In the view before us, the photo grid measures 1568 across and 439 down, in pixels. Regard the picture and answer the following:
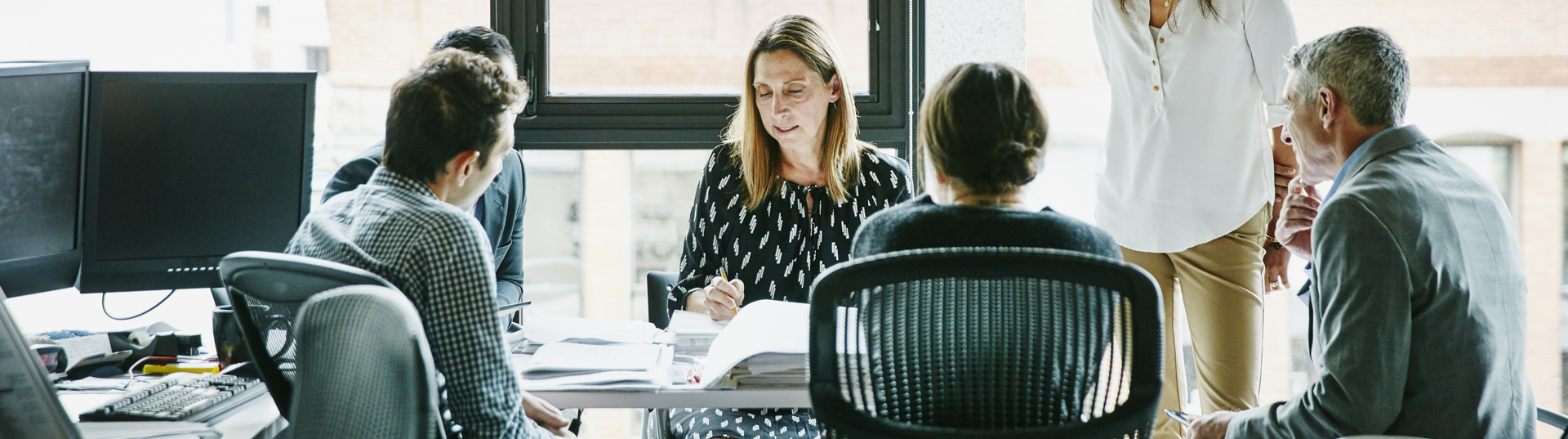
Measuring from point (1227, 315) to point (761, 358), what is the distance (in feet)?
4.09

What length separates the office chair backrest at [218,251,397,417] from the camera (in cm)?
106

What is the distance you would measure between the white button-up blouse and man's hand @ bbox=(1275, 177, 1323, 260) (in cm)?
34

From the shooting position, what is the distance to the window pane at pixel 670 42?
2.84 meters

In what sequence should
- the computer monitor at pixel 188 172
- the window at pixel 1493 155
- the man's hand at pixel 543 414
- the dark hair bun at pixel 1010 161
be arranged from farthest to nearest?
the window at pixel 1493 155 → the computer monitor at pixel 188 172 → the man's hand at pixel 543 414 → the dark hair bun at pixel 1010 161

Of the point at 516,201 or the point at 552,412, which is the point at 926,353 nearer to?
the point at 552,412

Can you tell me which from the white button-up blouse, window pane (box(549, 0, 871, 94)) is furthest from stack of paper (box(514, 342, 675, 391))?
window pane (box(549, 0, 871, 94))

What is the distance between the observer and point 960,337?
1062 mm

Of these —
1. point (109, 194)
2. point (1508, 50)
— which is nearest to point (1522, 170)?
point (1508, 50)

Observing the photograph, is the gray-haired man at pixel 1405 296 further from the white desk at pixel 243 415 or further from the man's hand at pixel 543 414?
the white desk at pixel 243 415

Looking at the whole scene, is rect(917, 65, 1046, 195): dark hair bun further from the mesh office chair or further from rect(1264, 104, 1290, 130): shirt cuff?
rect(1264, 104, 1290, 130): shirt cuff

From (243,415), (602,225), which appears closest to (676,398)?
(243,415)

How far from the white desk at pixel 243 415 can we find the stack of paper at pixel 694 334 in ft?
2.06

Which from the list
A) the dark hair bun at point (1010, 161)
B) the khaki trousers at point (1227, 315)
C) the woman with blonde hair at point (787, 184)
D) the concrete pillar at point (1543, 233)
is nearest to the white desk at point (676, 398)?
the dark hair bun at point (1010, 161)

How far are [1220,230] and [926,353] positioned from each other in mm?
1350
